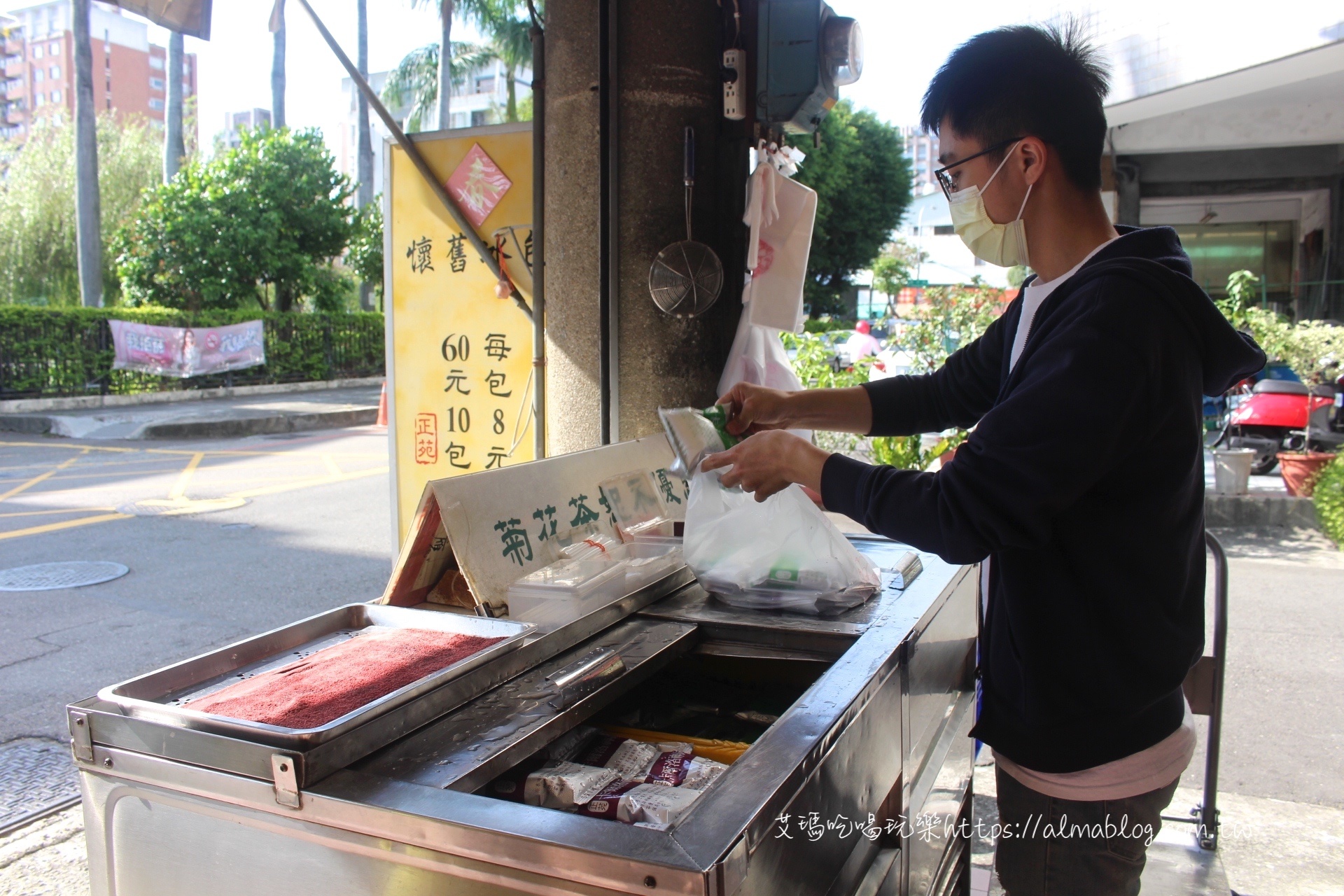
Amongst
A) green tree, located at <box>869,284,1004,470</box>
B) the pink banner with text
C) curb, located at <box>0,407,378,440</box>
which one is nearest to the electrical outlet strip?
green tree, located at <box>869,284,1004,470</box>

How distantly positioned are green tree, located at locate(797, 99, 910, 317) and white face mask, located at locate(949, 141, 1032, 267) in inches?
1243

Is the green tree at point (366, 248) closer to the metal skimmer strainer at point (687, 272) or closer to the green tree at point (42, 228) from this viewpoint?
the green tree at point (42, 228)

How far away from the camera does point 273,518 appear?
7922mm

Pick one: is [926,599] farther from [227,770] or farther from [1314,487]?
[1314,487]

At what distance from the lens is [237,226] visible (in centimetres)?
1759

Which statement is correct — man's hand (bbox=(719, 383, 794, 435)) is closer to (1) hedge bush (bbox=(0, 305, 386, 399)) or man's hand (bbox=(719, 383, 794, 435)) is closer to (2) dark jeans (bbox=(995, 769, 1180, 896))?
Answer: (2) dark jeans (bbox=(995, 769, 1180, 896))

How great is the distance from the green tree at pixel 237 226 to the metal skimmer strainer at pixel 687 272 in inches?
660

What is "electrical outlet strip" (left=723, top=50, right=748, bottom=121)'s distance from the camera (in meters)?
3.07

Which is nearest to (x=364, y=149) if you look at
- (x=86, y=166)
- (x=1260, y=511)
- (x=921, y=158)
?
(x=86, y=166)

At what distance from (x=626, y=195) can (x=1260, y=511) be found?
6610 millimetres

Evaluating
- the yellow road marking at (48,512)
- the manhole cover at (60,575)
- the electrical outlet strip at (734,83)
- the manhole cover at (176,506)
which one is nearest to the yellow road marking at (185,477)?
the manhole cover at (176,506)

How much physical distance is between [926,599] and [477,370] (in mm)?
Answer: 2318

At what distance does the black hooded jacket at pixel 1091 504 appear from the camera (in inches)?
52.1

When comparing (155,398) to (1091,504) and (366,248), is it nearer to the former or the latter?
(366,248)
